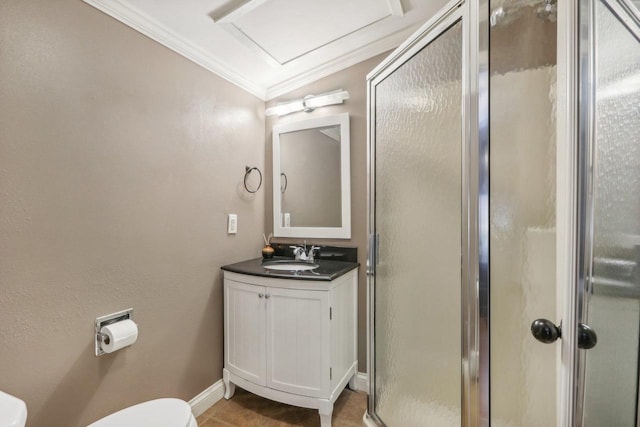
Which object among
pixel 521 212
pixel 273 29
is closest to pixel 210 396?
pixel 521 212

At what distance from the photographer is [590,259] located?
664 millimetres

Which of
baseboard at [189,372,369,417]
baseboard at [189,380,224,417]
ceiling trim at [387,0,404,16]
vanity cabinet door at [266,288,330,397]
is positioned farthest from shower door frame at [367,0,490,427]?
baseboard at [189,380,224,417]

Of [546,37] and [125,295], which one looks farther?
[125,295]

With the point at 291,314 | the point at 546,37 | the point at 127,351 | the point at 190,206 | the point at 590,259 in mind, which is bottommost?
the point at 127,351

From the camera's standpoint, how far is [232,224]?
6.43ft

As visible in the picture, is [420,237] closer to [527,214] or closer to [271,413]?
[527,214]

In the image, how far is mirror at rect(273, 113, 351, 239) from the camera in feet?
6.50

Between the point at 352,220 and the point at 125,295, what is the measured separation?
55.6 inches

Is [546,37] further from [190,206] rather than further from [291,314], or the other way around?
[190,206]

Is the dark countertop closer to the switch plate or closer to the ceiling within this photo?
the switch plate

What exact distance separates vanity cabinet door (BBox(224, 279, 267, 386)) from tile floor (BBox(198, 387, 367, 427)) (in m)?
0.22

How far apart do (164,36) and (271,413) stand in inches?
91.6

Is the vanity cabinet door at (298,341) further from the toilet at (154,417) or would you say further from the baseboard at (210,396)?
the toilet at (154,417)

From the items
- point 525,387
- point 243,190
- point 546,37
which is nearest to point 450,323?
point 525,387
